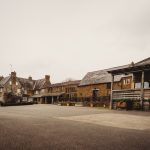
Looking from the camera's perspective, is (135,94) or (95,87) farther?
(95,87)

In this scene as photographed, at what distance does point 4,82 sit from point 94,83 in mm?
41651

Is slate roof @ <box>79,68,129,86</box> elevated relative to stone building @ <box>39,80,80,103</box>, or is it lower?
elevated

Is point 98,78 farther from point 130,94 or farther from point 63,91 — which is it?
point 130,94

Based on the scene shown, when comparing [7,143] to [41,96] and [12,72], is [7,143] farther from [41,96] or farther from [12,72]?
[12,72]

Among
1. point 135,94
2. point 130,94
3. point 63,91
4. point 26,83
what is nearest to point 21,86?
point 26,83

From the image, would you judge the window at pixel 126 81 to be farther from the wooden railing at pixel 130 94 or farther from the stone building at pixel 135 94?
the wooden railing at pixel 130 94

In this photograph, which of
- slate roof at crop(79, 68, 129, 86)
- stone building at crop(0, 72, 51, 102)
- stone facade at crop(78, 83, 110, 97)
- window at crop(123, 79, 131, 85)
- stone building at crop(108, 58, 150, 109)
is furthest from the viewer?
stone building at crop(0, 72, 51, 102)

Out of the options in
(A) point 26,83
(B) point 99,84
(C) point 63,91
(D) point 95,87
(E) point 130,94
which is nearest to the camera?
(E) point 130,94

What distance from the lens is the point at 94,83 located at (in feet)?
142

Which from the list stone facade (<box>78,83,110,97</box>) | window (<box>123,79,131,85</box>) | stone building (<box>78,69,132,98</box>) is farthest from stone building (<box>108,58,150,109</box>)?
stone facade (<box>78,83,110,97</box>)

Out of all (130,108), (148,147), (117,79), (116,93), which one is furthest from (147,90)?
(117,79)

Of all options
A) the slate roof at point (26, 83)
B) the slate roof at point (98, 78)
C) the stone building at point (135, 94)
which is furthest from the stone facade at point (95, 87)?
the slate roof at point (26, 83)

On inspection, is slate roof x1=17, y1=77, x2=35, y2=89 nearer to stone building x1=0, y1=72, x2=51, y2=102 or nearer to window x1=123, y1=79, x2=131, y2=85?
stone building x1=0, y1=72, x2=51, y2=102

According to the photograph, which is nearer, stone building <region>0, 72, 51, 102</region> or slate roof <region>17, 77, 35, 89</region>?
stone building <region>0, 72, 51, 102</region>
